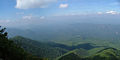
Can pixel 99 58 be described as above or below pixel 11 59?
below

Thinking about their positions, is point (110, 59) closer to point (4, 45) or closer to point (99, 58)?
point (99, 58)

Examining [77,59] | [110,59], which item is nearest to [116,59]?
[110,59]

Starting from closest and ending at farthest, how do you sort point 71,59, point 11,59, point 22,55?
point 11,59
point 22,55
point 71,59

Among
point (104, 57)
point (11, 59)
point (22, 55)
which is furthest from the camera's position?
point (104, 57)

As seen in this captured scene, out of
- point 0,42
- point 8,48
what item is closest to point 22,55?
point 8,48

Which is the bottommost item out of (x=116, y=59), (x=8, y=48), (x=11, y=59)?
(x=116, y=59)

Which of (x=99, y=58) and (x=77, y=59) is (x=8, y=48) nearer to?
(x=77, y=59)

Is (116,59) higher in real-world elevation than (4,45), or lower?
lower

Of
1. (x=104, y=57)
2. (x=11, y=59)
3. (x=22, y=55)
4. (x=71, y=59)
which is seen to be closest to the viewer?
(x=11, y=59)

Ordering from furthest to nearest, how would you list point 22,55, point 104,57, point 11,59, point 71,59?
point 104,57 → point 71,59 → point 22,55 → point 11,59

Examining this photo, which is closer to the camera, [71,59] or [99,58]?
[71,59]
